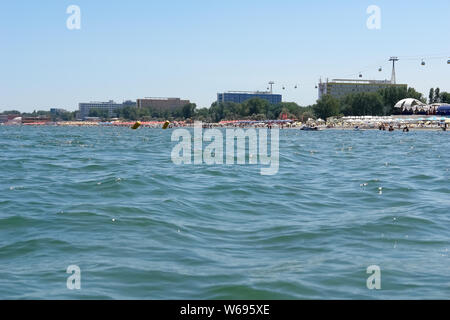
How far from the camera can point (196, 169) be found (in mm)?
20344

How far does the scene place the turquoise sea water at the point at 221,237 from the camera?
6.74 metres

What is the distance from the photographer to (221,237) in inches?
368

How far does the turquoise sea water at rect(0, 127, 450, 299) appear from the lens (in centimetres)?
674

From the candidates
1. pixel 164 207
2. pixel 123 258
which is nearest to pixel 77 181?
pixel 164 207
